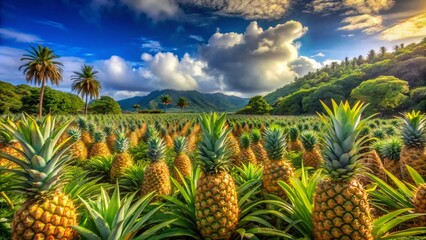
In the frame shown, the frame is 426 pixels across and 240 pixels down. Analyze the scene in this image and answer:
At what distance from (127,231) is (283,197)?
2.48m

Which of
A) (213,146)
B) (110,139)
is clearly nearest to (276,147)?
(213,146)

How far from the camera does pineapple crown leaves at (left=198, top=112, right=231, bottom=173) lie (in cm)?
318

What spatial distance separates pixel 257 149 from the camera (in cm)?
761

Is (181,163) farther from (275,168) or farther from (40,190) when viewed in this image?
(40,190)

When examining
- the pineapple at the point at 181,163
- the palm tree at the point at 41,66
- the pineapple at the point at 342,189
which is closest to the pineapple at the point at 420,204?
the pineapple at the point at 342,189

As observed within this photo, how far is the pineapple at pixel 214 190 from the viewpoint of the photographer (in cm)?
294

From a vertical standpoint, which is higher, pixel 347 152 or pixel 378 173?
pixel 347 152

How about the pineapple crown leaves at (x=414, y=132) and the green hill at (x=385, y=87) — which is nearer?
the pineapple crown leaves at (x=414, y=132)

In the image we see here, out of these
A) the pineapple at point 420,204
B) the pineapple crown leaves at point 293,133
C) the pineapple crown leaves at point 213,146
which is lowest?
the pineapple at point 420,204

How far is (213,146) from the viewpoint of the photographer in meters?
3.23

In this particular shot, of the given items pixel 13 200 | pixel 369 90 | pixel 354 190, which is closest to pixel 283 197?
pixel 354 190

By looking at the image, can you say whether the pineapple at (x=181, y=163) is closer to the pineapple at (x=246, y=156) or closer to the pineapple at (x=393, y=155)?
the pineapple at (x=246, y=156)

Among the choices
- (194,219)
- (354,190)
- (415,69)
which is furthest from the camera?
(415,69)

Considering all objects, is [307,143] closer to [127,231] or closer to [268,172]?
[268,172]
